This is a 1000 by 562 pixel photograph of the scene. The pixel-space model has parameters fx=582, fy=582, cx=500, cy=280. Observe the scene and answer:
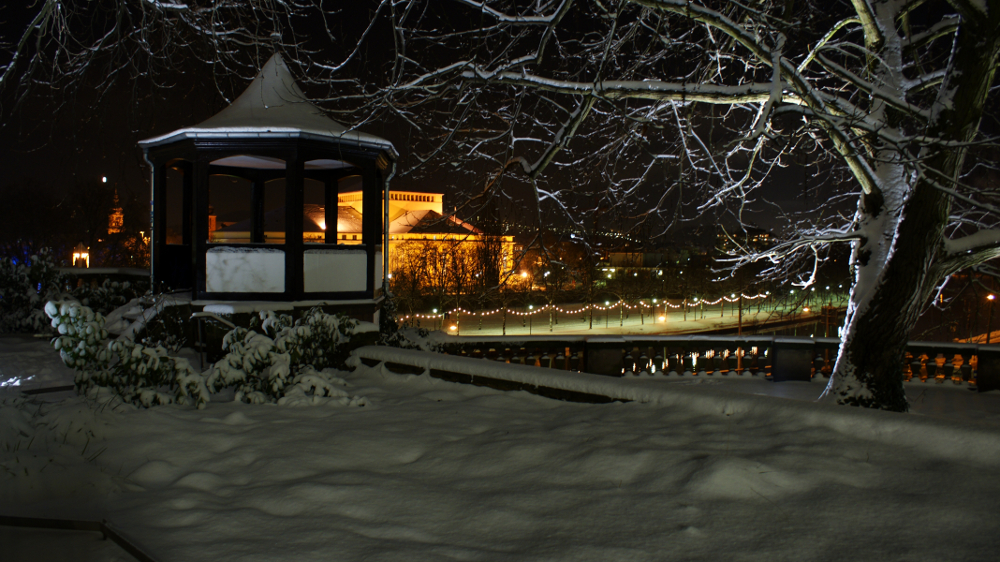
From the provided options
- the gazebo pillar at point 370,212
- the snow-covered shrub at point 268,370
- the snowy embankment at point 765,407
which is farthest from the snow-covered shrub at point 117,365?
the gazebo pillar at point 370,212

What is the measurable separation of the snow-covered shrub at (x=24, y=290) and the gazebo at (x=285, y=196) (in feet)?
7.13

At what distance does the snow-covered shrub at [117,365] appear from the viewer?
509 cm

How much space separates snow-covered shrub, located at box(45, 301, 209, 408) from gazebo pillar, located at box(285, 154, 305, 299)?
464 centimetres

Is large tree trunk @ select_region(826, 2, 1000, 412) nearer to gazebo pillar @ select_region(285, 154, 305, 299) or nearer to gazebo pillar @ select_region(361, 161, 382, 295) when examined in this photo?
gazebo pillar @ select_region(361, 161, 382, 295)

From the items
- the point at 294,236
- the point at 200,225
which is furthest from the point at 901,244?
the point at 200,225

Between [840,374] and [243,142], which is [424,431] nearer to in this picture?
[840,374]

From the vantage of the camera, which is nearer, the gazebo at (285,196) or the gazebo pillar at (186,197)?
the gazebo at (285,196)

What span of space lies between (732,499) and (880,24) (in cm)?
631

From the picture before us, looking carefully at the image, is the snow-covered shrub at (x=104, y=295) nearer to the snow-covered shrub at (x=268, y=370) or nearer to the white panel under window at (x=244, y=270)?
the white panel under window at (x=244, y=270)

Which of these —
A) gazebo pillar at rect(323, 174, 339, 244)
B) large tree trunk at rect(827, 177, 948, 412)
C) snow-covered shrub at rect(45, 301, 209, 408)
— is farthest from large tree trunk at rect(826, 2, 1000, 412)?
gazebo pillar at rect(323, 174, 339, 244)

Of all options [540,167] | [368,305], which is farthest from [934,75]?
[368,305]

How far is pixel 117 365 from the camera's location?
208 inches

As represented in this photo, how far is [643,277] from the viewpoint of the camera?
5112 centimetres

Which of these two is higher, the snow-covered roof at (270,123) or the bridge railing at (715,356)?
the snow-covered roof at (270,123)
